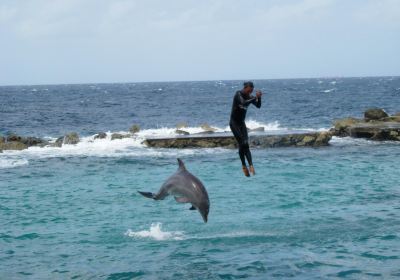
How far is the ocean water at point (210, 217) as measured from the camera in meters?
14.1

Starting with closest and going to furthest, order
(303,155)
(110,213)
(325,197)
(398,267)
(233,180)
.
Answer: (398,267)
(110,213)
(325,197)
(233,180)
(303,155)

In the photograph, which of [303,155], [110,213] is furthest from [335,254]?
[303,155]

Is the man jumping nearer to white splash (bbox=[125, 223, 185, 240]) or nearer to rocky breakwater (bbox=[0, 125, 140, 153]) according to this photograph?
white splash (bbox=[125, 223, 185, 240])

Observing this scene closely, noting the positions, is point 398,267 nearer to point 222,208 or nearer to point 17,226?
point 222,208

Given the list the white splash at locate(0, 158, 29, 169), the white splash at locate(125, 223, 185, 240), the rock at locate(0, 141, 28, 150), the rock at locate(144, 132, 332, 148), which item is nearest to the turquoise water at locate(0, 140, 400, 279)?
the white splash at locate(125, 223, 185, 240)

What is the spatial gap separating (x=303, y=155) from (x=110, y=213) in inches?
560

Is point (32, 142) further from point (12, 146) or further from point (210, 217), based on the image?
point (210, 217)

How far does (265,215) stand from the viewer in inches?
739

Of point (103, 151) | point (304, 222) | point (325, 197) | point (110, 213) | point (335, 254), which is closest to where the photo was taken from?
point (335, 254)

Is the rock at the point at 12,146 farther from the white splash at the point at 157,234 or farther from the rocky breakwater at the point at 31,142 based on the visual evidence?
the white splash at the point at 157,234

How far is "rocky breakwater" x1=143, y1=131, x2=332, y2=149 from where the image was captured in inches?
1375

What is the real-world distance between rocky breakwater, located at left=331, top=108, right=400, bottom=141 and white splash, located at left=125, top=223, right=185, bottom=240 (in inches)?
885

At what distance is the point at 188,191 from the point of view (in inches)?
424

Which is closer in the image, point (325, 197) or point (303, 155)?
point (325, 197)
